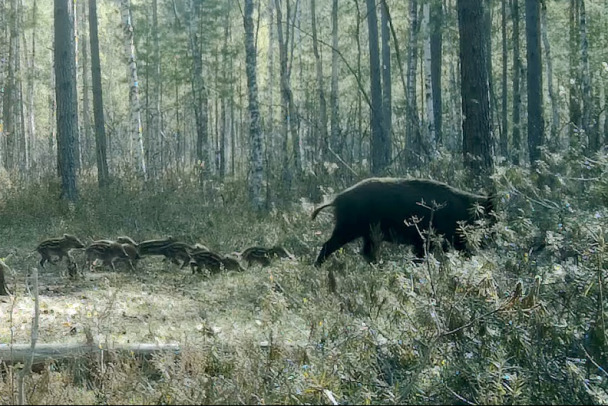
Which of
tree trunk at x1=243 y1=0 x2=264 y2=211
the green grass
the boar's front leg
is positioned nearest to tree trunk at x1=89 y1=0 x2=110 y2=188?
tree trunk at x1=243 y1=0 x2=264 y2=211

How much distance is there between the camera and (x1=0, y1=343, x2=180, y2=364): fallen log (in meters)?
5.29

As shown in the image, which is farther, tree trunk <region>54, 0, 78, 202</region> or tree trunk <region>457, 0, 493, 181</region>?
tree trunk <region>54, 0, 78, 202</region>

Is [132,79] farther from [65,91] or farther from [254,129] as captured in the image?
[254,129]

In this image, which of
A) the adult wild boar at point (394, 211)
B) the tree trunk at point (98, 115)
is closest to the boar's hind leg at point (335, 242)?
the adult wild boar at point (394, 211)

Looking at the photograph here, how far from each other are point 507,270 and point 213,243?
619cm

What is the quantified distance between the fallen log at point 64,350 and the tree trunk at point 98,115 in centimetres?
1230

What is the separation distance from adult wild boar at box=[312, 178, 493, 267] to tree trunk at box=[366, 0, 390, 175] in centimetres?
847

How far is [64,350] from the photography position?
5.43 meters

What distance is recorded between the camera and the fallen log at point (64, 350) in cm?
529

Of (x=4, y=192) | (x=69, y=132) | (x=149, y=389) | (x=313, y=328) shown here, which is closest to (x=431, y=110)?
(x=69, y=132)

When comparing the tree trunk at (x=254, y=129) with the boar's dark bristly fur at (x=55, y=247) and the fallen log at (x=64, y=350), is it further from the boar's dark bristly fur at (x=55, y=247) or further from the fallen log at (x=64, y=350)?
the fallen log at (x=64, y=350)

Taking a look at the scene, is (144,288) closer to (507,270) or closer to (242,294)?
(242,294)

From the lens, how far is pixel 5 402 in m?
4.58

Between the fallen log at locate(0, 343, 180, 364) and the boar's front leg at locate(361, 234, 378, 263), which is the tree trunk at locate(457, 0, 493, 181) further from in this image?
the fallen log at locate(0, 343, 180, 364)
